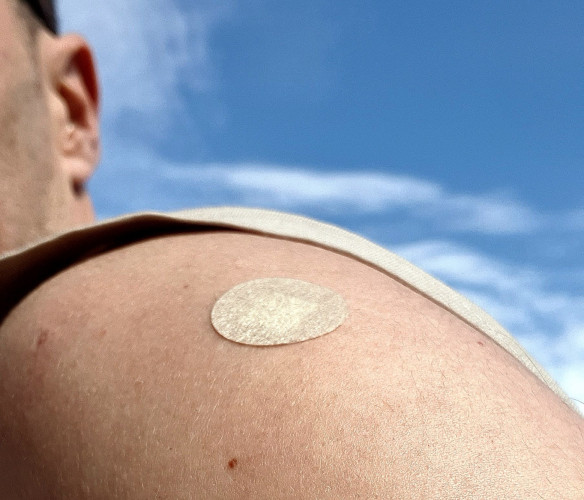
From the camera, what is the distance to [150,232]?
106 cm

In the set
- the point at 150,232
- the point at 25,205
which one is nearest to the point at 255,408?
the point at 150,232

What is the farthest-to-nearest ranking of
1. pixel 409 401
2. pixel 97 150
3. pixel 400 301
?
pixel 97 150 → pixel 400 301 → pixel 409 401

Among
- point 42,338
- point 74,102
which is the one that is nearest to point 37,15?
point 74,102

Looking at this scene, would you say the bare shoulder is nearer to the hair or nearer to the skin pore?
the skin pore

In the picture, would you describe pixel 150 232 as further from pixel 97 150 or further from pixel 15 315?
pixel 97 150

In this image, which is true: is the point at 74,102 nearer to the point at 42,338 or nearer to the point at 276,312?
the point at 42,338

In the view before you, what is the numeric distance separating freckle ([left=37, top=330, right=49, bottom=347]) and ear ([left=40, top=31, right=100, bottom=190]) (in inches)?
28.8

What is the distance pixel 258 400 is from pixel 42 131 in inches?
40.9

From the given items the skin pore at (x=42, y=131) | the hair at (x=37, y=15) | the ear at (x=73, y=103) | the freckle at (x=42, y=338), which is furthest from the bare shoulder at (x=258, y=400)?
the hair at (x=37, y=15)

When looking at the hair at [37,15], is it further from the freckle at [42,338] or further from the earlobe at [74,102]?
the freckle at [42,338]

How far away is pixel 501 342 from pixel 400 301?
10.8 inches

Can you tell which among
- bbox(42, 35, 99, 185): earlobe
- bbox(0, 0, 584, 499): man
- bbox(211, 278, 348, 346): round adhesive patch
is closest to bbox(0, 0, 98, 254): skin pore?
bbox(42, 35, 99, 185): earlobe

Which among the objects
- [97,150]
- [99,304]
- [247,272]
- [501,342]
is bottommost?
[99,304]

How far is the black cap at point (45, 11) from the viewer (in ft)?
5.30
